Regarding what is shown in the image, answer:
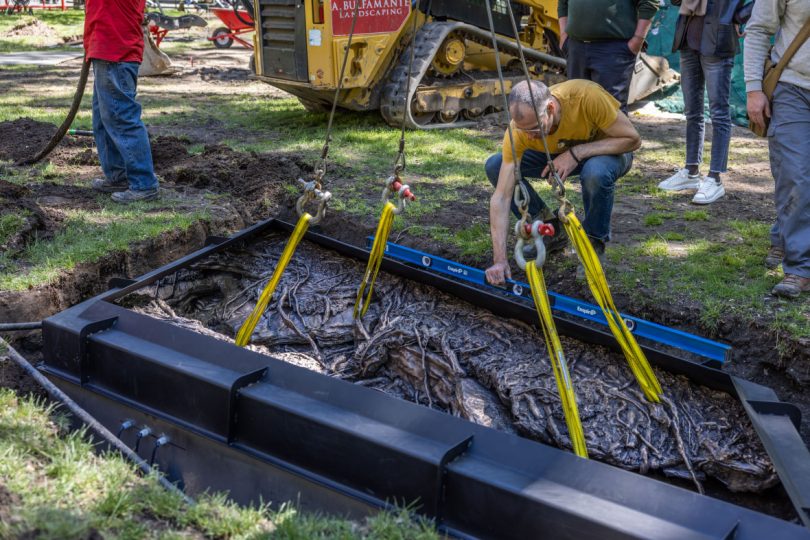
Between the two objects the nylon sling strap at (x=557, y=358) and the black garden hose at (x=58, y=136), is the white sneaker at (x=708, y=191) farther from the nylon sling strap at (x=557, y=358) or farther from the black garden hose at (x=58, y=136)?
the black garden hose at (x=58, y=136)

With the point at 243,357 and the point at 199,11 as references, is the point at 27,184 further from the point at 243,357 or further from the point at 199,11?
the point at 199,11

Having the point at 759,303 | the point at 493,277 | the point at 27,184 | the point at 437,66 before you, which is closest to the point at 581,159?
the point at 493,277

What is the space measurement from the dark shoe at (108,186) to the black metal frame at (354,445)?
2.09 metres

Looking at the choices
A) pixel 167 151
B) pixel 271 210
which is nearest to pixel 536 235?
pixel 271 210

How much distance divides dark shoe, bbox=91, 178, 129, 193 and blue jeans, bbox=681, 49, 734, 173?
3.99 meters

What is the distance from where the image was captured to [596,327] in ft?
14.0

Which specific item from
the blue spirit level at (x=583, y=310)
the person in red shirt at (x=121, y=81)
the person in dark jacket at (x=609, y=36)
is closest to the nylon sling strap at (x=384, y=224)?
the blue spirit level at (x=583, y=310)

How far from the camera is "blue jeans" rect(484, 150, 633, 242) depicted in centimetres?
424

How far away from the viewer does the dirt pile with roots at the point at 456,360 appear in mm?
3477

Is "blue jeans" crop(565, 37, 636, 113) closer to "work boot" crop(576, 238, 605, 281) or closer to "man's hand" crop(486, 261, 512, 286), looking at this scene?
"work boot" crop(576, 238, 605, 281)

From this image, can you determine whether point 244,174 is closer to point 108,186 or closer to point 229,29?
point 108,186

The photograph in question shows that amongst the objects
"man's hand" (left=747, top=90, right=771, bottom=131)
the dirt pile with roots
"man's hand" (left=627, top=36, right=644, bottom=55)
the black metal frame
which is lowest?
the dirt pile with roots

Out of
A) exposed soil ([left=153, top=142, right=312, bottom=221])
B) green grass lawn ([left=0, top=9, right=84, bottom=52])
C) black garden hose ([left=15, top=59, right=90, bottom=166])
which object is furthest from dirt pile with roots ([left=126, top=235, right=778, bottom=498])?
green grass lawn ([left=0, top=9, right=84, bottom=52])

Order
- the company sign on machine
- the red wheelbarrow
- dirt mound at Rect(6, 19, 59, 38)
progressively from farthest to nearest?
dirt mound at Rect(6, 19, 59, 38), the red wheelbarrow, the company sign on machine
